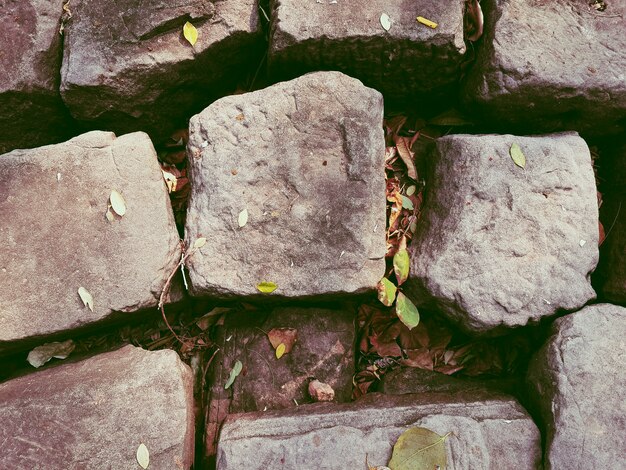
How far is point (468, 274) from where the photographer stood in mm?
1864

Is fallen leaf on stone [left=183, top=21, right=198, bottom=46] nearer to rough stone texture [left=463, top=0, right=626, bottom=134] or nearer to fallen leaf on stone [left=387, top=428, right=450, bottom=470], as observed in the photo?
rough stone texture [left=463, top=0, right=626, bottom=134]

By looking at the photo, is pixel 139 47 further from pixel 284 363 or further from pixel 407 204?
pixel 284 363

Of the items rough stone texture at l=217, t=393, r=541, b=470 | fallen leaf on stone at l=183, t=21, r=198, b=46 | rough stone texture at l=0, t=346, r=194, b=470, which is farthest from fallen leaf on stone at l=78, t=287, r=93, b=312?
fallen leaf on stone at l=183, t=21, r=198, b=46

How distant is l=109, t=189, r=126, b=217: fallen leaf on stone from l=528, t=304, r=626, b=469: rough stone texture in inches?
59.3

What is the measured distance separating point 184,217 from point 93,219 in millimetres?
355

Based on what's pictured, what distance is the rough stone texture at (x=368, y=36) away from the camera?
1.92 meters

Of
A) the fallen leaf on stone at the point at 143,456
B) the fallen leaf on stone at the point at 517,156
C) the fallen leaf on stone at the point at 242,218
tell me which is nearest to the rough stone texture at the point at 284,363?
the fallen leaf on stone at the point at 143,456

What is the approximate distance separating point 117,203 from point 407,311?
108 cm

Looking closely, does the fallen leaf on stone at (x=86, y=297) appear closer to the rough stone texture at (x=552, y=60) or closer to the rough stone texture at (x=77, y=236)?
the rough stone texture at (x=77, y=236)

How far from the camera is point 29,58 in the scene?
2.00 meters

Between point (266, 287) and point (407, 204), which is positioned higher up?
point (407, 204)

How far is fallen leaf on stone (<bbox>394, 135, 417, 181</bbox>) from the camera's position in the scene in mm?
2158

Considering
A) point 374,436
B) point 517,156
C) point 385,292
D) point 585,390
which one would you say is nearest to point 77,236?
point 385,292

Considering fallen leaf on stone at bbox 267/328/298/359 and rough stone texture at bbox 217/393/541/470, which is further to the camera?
fallen leaf on stone at bbox 267/328/298/359
